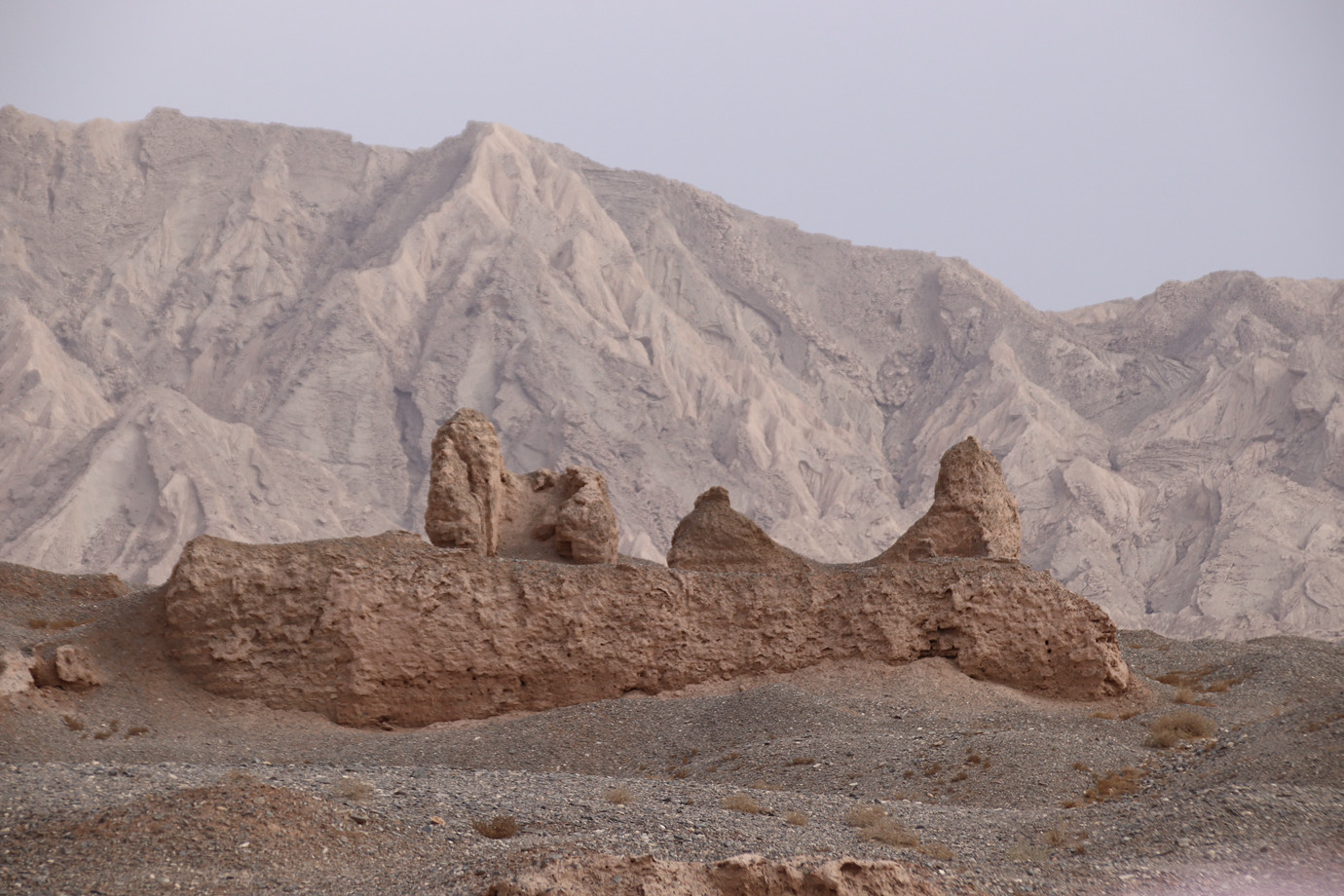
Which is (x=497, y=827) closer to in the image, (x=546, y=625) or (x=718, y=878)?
(x=718, y=878)

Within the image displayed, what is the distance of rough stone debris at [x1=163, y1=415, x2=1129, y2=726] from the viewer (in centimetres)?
2731

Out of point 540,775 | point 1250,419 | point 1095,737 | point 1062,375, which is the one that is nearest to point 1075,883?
point 540,775

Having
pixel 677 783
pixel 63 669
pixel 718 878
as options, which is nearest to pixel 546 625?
pixel 677 783

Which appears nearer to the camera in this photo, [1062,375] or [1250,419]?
[1250,419]

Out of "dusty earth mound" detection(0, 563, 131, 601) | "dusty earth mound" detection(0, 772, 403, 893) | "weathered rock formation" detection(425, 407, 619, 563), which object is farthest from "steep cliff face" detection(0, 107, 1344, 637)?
"dusty earth mound" detection(0, 772, 403, 893)

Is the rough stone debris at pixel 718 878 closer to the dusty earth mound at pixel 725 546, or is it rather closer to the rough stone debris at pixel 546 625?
the rough stone debris at pixel 546 625

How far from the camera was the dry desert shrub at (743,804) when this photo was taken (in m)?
17.4

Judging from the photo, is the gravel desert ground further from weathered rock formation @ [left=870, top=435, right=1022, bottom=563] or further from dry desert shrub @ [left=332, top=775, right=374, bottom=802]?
weathered rock formation @ [left=870, top=435, right=1022, bottom=563]

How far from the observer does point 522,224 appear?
12725cm

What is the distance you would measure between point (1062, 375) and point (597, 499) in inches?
4139

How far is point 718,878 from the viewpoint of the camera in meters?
12.3

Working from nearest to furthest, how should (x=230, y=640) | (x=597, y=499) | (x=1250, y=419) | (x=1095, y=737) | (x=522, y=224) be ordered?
(x=1095, y=737) → (x=230, y=640) → (x=597, y=499) → (x=1250, y=419) → (x=522, y=224)

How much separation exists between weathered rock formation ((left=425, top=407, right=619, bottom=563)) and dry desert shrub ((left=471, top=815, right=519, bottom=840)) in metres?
15.4

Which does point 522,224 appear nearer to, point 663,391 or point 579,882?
point 663,391
